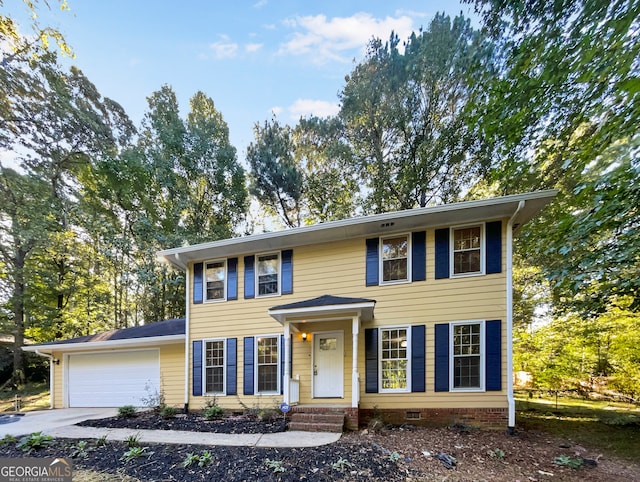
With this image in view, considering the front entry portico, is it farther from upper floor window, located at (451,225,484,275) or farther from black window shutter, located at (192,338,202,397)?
black window shutter, located at (192,338,202,397)

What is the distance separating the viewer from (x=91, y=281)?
54.7ft

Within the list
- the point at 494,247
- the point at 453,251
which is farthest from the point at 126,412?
the point at 494,247

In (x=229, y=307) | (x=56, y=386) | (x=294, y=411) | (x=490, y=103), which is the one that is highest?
(x=490, y=103)

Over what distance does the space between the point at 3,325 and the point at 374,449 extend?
18602mm

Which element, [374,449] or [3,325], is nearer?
[374,449]

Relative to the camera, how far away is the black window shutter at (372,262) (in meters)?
7.42

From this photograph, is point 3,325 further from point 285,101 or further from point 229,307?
point 285,101

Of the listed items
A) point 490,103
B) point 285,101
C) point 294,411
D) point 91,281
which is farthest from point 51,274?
point 490,103

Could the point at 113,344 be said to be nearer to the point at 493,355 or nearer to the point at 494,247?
the point at 493,355

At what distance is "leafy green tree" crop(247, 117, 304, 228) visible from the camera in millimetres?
14305

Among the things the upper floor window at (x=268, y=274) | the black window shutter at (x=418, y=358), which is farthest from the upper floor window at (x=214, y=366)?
the black window shutter at (x=418, y=358)

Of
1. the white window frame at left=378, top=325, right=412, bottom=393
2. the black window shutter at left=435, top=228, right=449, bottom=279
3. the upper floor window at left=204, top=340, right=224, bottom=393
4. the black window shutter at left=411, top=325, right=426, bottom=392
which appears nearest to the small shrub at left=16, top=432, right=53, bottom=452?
the upper floor window at left=204, top=340, right=224, bottom=393

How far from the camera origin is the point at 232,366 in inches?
324

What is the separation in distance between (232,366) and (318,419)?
306 cm
